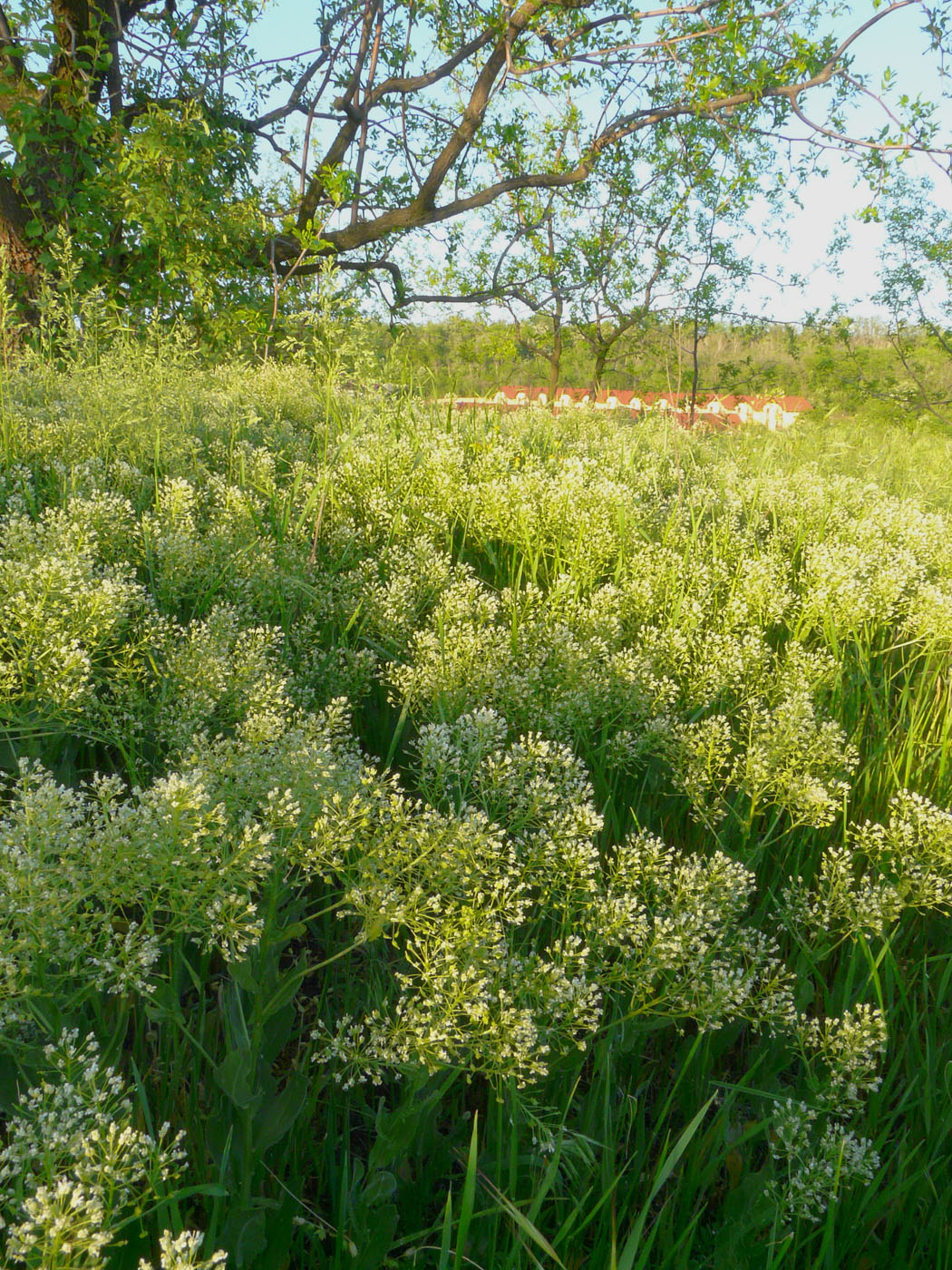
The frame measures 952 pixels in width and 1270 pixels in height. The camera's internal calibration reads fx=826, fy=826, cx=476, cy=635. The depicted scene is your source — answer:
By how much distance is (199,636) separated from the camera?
2.46 meters

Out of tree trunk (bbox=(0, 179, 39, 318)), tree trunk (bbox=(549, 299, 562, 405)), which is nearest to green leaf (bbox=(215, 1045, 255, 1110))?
tree trunk (bbox=(0, 179, 39, 318))

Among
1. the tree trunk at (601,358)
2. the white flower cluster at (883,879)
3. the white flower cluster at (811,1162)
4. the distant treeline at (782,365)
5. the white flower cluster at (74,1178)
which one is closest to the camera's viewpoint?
the white flower cluster at (74,1178)

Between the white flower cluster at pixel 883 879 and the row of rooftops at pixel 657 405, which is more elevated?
the row of rooftops at pixel 657 405

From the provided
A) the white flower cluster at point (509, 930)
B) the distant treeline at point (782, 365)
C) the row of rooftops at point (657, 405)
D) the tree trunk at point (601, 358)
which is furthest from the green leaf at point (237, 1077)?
the tree trunk at point (601, 358)

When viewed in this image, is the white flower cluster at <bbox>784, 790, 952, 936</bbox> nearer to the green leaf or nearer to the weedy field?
the weedy field

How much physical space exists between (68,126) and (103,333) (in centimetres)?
325

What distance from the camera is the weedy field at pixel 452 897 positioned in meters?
1.38

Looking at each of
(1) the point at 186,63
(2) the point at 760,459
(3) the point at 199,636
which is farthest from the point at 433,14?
(3) the point at 199,636

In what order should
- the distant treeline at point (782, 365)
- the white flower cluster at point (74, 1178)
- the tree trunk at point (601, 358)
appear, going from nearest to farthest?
the white flower cluster at point (74, 1178) → the distant treeline at point (782, 365) → the tree trunk at point (601, 358)

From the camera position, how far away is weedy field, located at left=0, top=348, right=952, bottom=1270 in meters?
1.38

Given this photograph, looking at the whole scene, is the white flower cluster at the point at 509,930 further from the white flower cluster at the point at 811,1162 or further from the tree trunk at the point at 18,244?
the tree trunk at the point at 18,244

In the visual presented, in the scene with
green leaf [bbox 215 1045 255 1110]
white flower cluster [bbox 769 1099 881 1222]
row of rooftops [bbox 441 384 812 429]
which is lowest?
white flower cluster [bbox 769 1099 881 1222]

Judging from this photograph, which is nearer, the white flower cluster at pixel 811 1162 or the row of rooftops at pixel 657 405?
the white flower cluster at pixel 811 1162

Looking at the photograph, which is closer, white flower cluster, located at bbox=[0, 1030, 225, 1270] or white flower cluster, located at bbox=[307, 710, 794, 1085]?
white flower cluster, located at bbox=[0, 1030, 225, 1270]
